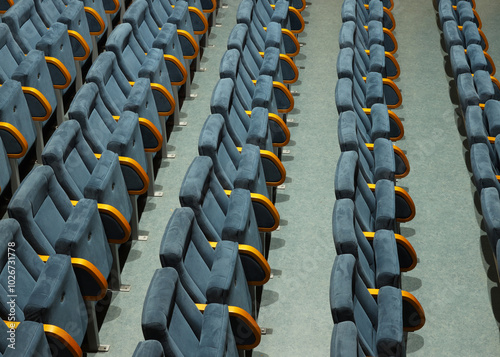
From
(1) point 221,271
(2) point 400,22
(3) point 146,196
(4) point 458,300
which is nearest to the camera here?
(1) point 221,271

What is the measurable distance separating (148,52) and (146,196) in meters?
0.19

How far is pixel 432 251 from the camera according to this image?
2.50ft

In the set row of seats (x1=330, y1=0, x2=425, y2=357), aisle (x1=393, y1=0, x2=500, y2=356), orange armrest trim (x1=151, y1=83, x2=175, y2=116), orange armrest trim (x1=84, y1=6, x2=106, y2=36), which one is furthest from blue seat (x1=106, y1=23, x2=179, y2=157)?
aisle (x1=393, y1=0, x2=500, y2=356)

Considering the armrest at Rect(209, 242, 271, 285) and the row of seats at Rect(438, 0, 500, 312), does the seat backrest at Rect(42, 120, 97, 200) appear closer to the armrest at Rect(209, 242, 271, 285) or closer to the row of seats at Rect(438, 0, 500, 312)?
the armrest at Rect(209, 242, 271, 285)

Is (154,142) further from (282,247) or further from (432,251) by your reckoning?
(432,251)

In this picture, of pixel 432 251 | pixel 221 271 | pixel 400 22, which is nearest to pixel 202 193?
pixel 221 271

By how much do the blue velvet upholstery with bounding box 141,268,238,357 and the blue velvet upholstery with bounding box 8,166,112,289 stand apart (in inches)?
4.0

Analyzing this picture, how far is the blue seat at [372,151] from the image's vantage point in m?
0.72

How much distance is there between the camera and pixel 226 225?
2.00 feet

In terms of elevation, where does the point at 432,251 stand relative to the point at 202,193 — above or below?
below

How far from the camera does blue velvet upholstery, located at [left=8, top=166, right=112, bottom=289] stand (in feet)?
1.89

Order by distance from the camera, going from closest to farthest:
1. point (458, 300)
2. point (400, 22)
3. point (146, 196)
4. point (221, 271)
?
point (221, 271), point (458, 300), point (146, 196), point (400, 22)

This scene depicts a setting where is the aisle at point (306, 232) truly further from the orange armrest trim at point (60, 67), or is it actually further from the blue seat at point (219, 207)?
the orange armrest trim at point (60, 67)

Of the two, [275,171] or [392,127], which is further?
[392,127]
